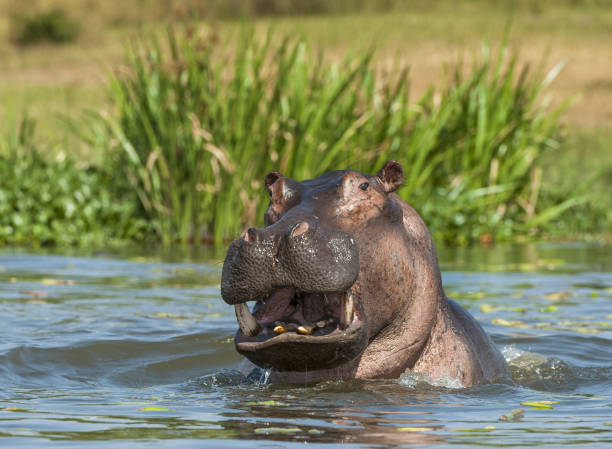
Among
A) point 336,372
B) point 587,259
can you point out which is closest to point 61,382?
point 336,372

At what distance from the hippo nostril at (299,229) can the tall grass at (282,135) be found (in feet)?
19.5

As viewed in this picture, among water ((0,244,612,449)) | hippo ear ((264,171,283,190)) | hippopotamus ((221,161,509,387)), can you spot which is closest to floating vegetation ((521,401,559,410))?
water ((0,244,612,449))

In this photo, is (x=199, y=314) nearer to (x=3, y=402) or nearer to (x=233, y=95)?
(x=3, y=402)

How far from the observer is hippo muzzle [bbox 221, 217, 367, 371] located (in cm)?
338

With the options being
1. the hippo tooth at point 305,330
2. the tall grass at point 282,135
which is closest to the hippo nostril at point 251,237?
the hippo tooth at point 305,330

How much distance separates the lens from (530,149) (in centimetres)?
1109

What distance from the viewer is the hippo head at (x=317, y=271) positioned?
3387 mm

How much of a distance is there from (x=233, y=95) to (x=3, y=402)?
5.91 m

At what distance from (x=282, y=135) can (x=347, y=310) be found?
6393 mm

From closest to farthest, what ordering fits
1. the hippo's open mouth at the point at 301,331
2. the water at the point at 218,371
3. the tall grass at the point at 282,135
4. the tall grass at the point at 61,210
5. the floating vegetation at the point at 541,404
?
the water at the point at 218,371 → the hippo's open mouth at the point at 301,331 → the floating vegetation at the point at 541,404 → the tall grass at the point at 282,135 → the tall grass at the point at 61,210

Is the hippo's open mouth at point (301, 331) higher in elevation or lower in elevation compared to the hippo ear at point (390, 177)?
lower

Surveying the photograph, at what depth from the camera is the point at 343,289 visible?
3434 mm

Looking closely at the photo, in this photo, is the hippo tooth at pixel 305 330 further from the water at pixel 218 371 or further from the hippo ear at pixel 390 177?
the hippo ear at pixel 390 177

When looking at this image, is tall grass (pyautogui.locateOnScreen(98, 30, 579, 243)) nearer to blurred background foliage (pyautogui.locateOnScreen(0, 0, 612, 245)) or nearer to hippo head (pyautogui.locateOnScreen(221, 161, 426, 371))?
blurred background foliage (pyautogui.locateOnScreen(0, 0, 612, 245))
